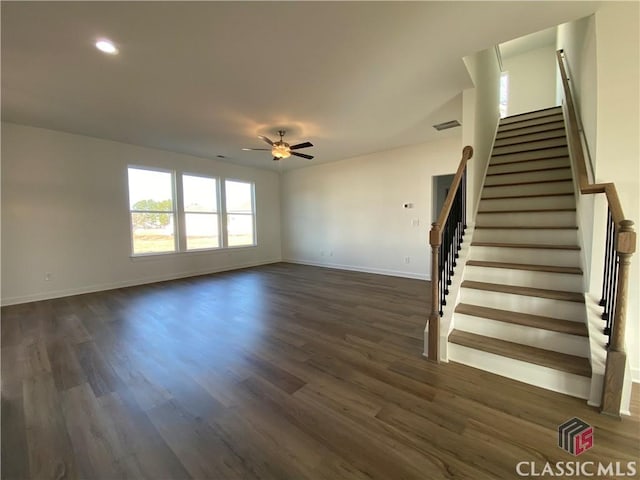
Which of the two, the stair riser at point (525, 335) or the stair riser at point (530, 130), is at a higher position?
the stair riser at point (530, 130)

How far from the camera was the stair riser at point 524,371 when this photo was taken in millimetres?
1848

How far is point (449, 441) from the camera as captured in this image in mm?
1505

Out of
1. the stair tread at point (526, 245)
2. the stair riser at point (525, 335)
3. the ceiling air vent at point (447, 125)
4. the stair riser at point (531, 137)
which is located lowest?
the stair riser at point (525, 335)

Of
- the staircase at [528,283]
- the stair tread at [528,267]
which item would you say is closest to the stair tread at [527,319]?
the staircase at [528,283]

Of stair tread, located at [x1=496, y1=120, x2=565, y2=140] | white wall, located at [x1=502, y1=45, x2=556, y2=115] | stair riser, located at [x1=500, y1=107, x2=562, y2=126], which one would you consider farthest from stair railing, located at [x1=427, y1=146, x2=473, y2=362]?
white wall, located at [x1=502, y1=45, x2=556, y2=115]

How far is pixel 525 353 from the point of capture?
2.09m

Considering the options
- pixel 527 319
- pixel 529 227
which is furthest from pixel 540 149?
pixel 527 319

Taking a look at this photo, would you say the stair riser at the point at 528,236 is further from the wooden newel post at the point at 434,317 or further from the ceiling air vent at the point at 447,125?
the ceiling air vent at the point at 447,125

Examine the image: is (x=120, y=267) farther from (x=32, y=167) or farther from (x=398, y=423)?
(x=398, y=423)

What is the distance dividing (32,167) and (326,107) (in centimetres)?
Answer: 501

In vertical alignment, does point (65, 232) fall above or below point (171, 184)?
below

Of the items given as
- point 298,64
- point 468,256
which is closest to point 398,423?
point 468,256

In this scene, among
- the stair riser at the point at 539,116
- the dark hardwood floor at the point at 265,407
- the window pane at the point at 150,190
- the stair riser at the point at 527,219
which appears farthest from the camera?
the window pane at the point at 150,190

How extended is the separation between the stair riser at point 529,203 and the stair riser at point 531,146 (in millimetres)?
1229
